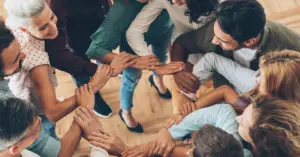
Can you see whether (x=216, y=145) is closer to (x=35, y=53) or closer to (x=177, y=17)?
(x=177, y=17)

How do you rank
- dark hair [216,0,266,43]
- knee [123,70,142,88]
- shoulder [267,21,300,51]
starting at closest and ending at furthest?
dark hair [216,0,266,43] < shoulder [267,21,300,51] < knee [123,70,142,88]

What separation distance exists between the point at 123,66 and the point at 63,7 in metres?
0.34

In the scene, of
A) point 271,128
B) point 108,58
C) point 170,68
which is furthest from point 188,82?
point 271,128

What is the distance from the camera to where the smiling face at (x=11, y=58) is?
133cm

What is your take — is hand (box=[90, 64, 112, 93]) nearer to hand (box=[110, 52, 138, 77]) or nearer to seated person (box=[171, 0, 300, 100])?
hand (box=[110, 52, 138, 77])

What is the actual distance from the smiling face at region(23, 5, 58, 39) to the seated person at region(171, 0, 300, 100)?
1.61 feet

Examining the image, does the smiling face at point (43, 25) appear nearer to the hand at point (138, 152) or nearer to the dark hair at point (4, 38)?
the dark hair at point (4, 38)

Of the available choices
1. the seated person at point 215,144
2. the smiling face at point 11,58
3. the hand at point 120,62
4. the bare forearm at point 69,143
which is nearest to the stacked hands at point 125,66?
the hand at point 120,62

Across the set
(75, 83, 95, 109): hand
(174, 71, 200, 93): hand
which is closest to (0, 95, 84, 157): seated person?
(75, 83, 95, 109): hand

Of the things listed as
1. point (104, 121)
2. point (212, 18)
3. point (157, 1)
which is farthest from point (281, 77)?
point (104, 121)

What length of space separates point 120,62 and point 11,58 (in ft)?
1.47

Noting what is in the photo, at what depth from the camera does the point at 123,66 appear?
164 centimetres

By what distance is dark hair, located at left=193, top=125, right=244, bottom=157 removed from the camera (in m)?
1.15

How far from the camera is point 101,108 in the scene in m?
2.18
